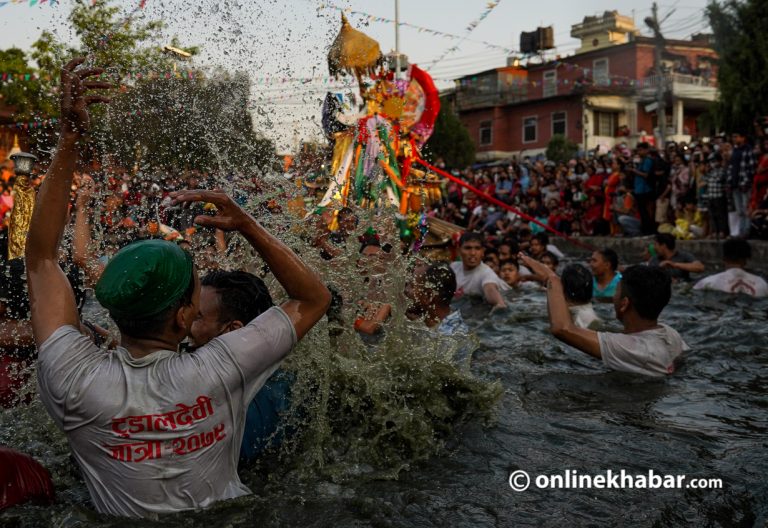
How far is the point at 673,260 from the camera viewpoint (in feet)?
35.3

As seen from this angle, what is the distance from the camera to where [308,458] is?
354 cm

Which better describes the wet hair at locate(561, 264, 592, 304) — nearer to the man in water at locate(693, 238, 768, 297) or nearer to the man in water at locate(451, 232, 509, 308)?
the man in water at locate(451, 232, 509, 308)

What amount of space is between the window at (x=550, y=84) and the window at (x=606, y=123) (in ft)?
10.4

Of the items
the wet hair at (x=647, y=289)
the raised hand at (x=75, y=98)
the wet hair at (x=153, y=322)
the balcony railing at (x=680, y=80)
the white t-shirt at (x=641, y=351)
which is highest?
the balcony railing at (x=680, y=80)

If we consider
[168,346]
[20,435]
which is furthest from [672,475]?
A: [20,435]

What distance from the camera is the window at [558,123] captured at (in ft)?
157

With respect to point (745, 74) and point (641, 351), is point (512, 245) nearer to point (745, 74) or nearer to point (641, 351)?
point (641, 351)

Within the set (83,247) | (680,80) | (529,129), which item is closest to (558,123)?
(529,129)

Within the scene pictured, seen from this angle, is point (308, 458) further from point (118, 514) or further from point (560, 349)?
point (560, 349)

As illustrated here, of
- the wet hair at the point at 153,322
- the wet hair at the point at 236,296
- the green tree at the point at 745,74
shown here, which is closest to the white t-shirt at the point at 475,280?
the wet hair at the point at 236,296

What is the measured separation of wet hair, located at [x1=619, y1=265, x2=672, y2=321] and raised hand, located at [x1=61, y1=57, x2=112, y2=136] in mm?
3771

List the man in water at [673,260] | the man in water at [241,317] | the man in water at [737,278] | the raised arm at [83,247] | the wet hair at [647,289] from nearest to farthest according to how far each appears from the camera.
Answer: the man in water at [241,317], the raised arm at [83,247], the wet hair at [647,289], the man in water at [737,278], the man in water at [673,260]

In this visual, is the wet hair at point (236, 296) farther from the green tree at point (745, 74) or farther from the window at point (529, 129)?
the window at point (529, 129)

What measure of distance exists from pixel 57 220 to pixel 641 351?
→ 12.9 feet
